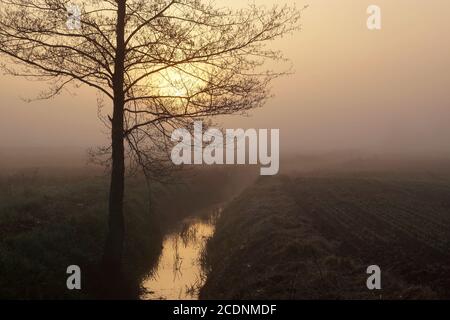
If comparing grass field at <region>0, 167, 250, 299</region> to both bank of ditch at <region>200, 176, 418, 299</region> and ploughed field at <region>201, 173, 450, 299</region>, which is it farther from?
ploughed field at <region>201, 173, 450, 299</region>

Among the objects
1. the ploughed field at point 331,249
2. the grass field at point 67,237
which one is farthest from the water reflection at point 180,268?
the ploughed field at point 331,249

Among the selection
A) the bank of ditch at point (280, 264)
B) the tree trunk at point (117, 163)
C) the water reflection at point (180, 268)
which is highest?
the tree trunk at point (117, 163)

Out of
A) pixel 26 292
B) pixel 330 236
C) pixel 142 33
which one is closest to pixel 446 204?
pixel 330 236

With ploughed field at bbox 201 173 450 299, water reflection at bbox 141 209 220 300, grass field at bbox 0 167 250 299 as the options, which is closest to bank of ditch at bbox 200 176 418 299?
ploughed field at bbox 201 173 450 299

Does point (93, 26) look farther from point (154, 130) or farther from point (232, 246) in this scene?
point (232, 246)

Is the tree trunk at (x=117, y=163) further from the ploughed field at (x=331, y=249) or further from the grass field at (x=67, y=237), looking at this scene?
the ploughed field at (x=331, y=249)

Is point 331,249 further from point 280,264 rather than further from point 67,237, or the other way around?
point 67,237

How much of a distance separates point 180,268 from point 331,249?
617 centimetres

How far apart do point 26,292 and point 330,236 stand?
11.5 meters

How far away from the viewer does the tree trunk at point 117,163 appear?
Answer: 14.3 m

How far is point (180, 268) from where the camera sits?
1964cm

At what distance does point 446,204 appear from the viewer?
28.2 metres

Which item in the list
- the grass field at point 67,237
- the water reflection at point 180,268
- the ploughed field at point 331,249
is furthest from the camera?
the water reflection at point 180,268

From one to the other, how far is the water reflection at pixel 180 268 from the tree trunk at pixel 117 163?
68.4 inches
